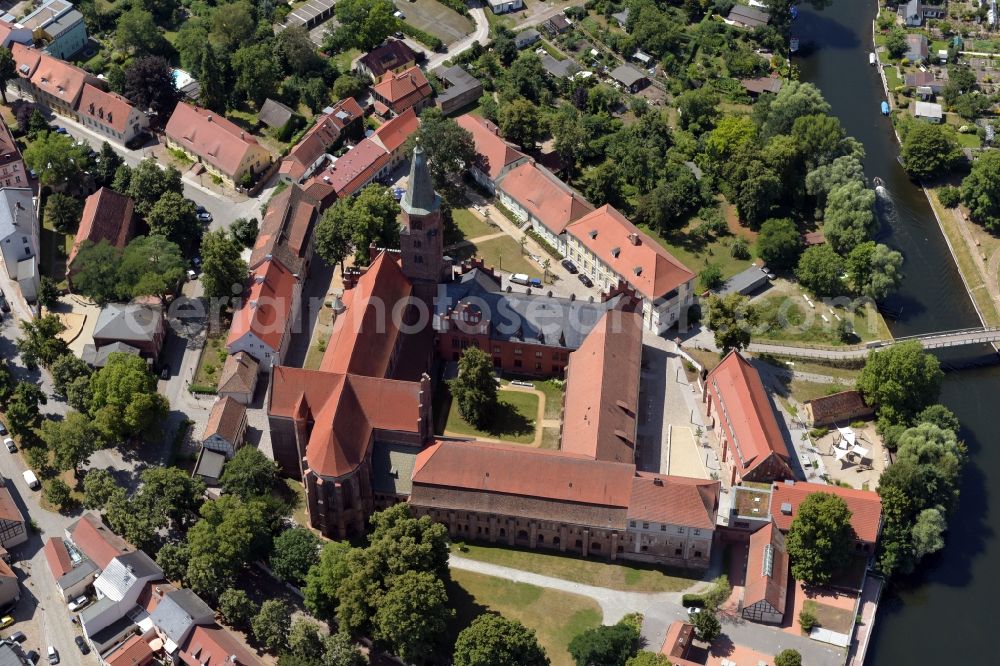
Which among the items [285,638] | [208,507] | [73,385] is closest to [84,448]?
[73,385]

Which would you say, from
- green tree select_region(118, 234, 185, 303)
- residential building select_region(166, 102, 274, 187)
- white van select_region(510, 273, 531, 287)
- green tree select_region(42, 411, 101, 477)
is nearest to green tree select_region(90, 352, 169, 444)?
Result: green tree select_region(42, 411, 101, 477)

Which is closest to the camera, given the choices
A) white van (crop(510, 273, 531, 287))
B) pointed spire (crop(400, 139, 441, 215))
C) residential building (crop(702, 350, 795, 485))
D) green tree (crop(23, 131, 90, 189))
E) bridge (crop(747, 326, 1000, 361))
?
residential building (crop(702, 350, 795, 485))

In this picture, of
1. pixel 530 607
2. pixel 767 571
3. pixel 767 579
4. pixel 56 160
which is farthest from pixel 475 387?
pixel 56 160

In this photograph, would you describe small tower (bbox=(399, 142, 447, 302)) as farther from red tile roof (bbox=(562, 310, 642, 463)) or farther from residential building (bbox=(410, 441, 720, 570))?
residential building (bbox=(410, 441, 720, 570))

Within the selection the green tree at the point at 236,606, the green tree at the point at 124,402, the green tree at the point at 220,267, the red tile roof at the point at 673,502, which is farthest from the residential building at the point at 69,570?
the red tile roof at the point at 673,502

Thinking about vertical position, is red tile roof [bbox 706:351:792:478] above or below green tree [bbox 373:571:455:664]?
above

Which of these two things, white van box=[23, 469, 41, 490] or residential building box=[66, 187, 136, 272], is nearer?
white van box=[23, 469, 41, 490]
